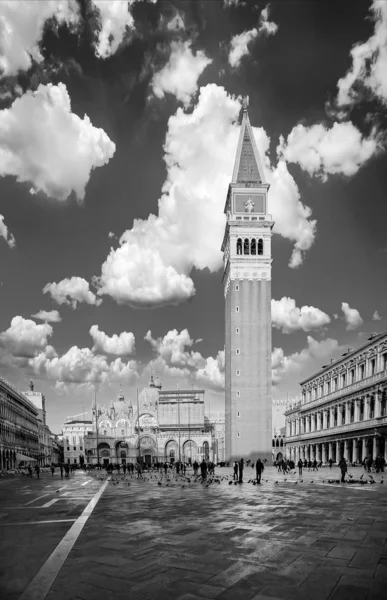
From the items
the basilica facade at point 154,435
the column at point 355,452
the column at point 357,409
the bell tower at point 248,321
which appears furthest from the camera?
the basilica facade at point 154,435

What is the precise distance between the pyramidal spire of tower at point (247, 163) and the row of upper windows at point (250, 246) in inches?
407

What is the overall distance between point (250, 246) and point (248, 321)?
12005 mm

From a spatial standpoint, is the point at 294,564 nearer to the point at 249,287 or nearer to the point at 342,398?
the point at 342,398

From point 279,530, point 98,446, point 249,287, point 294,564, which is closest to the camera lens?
point 294,564

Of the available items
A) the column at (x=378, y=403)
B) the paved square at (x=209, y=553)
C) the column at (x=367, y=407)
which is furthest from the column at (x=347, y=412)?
the paved square at (x=209, y=553)

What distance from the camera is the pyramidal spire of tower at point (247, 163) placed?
82.2 m

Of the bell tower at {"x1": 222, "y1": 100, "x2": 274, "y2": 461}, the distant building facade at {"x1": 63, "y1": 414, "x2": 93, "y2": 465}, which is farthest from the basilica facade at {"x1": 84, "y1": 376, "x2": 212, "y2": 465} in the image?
the bell tower at {"x1": 222, "y1": 100, "x2": 274, "y2": 461}

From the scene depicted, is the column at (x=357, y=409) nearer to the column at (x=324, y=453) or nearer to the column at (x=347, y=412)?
the column at (x=347, y=412)

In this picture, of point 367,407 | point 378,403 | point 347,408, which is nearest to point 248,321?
point 347,408

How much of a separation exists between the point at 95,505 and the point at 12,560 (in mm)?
10285

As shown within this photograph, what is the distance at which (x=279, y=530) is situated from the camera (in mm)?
11688

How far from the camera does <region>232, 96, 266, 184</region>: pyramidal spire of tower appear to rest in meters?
82.2

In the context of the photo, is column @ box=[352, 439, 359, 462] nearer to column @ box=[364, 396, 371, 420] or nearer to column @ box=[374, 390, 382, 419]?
column @ box=[364, 396, 371, 420]

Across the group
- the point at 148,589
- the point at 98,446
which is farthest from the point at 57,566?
the point at 98,446
